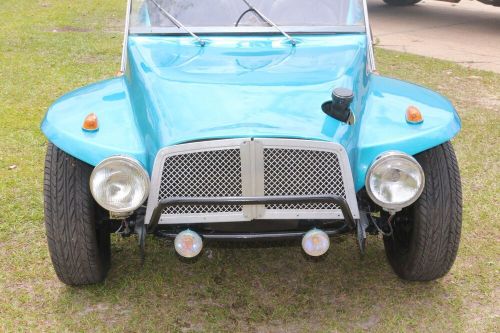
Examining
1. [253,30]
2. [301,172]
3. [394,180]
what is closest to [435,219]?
[394,180]

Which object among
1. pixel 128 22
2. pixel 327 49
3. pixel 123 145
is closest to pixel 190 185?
pixel 123 145

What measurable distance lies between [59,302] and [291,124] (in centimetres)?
145

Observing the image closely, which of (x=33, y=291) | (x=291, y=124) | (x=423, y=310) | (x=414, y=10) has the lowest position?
(x=414, y=10)

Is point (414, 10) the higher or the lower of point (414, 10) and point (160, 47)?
the lower

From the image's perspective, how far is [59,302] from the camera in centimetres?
323

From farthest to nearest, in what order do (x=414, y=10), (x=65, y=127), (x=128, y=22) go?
1. (x=414, y=10)
2. (x=128, y=22)
3. (x=65, y=127)

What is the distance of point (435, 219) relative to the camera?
305cm

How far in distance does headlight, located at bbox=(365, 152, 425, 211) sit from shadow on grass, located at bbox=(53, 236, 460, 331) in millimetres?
666

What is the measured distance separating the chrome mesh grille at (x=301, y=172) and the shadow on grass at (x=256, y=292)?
1.92 ft

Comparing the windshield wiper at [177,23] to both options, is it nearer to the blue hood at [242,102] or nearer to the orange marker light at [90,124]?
the blue hood at [242,102]

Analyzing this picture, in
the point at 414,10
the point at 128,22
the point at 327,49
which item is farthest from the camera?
the point at 414,10

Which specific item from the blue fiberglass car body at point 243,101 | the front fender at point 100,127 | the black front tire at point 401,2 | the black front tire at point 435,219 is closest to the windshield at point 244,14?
the blue fiberglass car body at point 243,101

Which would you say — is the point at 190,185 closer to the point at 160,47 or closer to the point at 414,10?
the point at 160,47

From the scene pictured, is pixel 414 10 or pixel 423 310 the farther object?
pixel 414 10
